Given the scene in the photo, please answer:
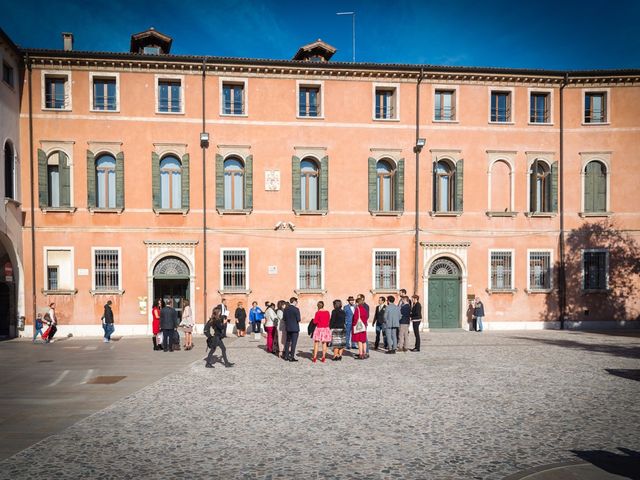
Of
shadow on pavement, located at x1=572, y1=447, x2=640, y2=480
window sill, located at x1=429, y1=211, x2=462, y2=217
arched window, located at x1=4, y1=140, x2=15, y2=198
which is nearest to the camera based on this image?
shadow on pavement, located at x1=572, y1=447, x2=640, y2=480

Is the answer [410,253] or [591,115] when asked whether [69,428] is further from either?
[591,115]

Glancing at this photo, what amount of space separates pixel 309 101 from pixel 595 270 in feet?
54.2

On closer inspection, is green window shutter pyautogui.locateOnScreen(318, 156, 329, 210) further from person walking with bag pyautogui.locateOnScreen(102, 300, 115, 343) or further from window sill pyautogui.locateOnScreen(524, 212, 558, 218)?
person walking with bag pyautogui.locateOnScreen(102, 300, 115, 343)

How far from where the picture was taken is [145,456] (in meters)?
6.21

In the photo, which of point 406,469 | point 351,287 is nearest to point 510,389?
point 406,469

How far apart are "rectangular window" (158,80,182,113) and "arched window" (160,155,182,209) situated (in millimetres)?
2211

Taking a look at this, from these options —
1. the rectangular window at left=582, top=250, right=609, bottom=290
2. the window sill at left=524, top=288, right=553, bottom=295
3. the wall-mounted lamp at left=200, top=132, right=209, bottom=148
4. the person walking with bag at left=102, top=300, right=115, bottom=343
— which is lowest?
the person walking with bag at left=102, top=300, right=115, bottom=343

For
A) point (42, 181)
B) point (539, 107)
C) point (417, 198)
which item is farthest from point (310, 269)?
point (539, 107)

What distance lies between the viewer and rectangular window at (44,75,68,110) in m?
19.1

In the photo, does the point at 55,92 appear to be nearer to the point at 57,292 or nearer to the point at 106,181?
the point at 106,181

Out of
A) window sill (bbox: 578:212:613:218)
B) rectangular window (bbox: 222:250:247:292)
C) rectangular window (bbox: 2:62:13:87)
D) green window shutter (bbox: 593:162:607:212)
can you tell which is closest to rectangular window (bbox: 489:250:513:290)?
window sill (bbox: 578:212:613:218)

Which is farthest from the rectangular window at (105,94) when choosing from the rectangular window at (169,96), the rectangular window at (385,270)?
the rectangular window at (385,270)

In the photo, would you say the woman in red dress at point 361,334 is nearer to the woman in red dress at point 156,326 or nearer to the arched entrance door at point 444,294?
the woman in red dress at point 156,326

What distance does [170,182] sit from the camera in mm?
19812
